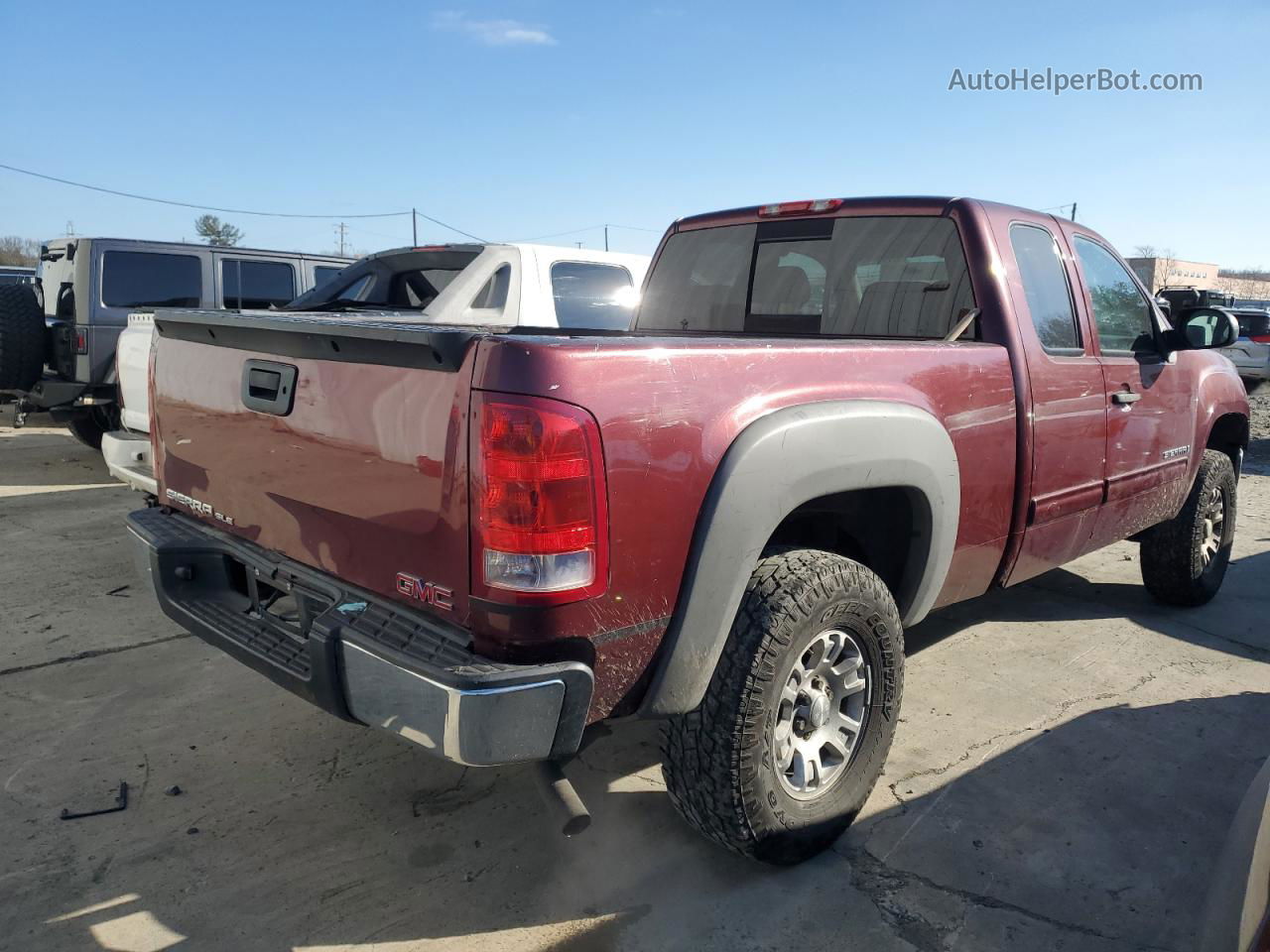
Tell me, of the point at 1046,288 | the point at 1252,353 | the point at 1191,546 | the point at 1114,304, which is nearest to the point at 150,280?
the point at 1046,288

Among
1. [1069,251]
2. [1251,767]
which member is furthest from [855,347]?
[1251,767]

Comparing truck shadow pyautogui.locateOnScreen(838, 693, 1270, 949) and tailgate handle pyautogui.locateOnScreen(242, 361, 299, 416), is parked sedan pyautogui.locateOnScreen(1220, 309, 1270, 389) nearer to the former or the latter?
truck shadow pyautogui.locateOnScreen(838, 693, 1270, 949)

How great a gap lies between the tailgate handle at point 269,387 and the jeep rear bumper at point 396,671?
432 millimetres

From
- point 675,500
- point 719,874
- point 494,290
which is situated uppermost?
point 494,290

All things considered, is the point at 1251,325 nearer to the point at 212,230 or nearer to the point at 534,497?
the point at 534,497

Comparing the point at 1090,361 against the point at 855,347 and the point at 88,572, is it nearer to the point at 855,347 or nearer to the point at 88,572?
the point at 855,347

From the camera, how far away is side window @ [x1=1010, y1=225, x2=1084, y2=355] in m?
3.47

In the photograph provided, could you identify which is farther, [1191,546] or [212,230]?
[212,230]

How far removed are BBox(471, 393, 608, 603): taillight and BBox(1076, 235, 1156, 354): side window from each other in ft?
9.10

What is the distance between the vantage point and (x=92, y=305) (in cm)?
786

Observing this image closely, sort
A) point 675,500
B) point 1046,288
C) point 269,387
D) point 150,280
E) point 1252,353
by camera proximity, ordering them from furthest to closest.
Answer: point 1252,353, point 150,280, point 1046,288, point 269,387, point 675,500

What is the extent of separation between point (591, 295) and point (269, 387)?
174 inches

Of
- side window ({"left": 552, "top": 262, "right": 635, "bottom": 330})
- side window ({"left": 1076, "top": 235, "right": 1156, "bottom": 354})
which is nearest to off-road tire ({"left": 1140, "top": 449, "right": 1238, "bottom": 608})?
side window ({"left": 1076, "top": 235, "right": 1156, "bottom": 354})

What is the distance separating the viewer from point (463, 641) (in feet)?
6.72
